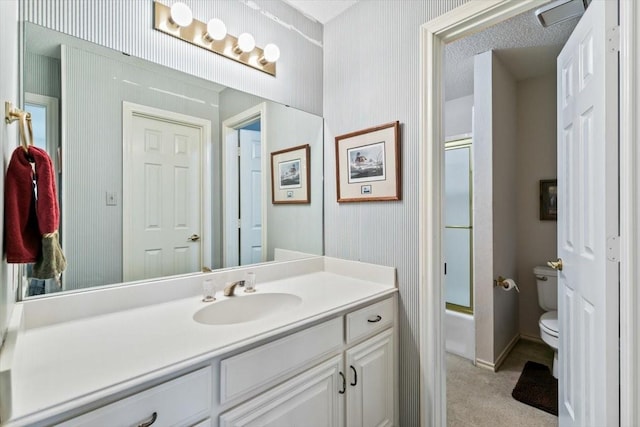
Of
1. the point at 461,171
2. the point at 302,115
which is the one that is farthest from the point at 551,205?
the point at 302,115

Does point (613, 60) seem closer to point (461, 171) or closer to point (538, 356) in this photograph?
point (461, 171)

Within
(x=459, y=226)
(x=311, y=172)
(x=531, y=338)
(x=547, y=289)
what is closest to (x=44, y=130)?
(x=311, y=172)

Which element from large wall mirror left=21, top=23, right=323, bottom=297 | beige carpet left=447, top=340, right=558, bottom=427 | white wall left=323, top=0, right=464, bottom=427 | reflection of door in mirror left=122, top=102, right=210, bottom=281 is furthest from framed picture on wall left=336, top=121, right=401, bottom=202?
beige carpet left=447, top=340, right=558, bottom=427

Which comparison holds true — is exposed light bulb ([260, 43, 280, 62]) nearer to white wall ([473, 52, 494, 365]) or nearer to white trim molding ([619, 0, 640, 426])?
white trim molding ([619, 0, 640, 426])

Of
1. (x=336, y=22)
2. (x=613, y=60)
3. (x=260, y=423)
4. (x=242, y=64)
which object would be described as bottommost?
(x=260, y=423)

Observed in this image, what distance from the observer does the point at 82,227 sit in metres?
1.13

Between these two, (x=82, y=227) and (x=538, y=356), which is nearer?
(x=82, y=227)

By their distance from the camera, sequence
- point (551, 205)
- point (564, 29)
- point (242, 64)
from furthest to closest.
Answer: point (551, 205) < point (564, 29) < point (242, 64)

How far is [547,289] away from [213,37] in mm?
3142

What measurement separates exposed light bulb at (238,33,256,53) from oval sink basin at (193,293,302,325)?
1.26m

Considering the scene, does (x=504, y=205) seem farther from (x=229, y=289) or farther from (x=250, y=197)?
(x=229, y=289)

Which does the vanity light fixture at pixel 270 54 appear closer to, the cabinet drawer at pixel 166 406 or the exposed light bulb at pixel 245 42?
the exposed light bulb at pixel 245 42

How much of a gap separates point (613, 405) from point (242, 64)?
2.10m

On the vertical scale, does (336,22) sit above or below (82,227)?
above
